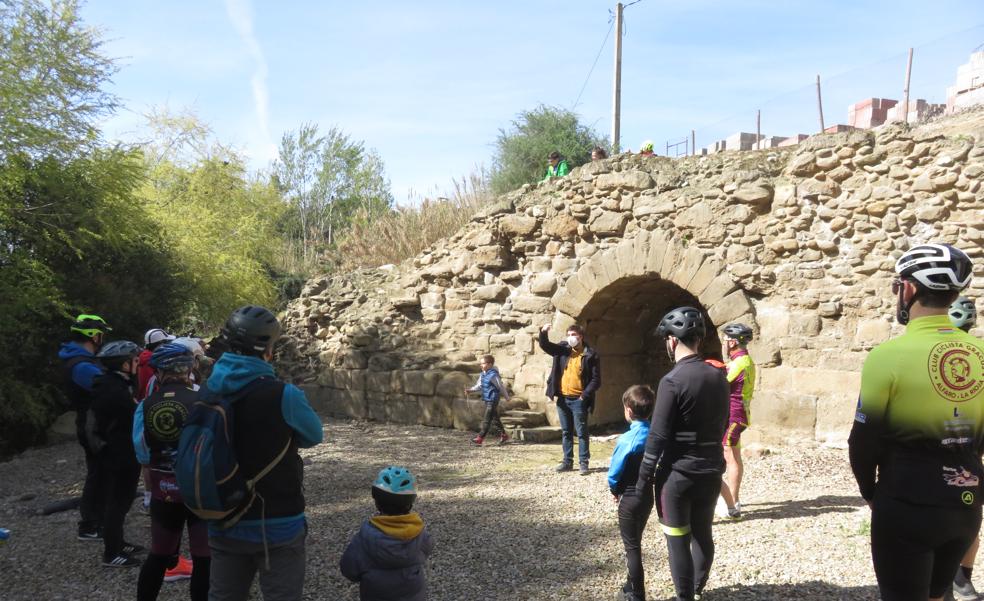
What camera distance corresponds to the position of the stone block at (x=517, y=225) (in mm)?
10234

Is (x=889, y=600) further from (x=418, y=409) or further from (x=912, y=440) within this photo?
(x=418, y=409)

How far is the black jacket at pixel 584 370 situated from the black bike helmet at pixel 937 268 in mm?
4942

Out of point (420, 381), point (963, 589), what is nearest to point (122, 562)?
point (963, 589)

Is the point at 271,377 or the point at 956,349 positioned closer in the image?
the point at 956,349

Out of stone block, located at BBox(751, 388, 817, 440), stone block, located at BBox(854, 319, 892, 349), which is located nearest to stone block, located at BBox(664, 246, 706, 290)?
stone block, located at BBox(751, 388, 817, 440)

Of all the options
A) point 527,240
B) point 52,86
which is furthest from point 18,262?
point 527,240

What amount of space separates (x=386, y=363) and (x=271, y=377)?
8.43 m

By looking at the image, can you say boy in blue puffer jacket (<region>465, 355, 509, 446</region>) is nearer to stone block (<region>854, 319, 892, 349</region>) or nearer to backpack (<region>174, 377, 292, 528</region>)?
stone block (<region>854, 319, 892, 349</region>)

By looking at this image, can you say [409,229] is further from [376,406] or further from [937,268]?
[937,268]

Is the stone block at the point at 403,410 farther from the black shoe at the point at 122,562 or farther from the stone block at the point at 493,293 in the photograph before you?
the black shoe at the point at 122,562

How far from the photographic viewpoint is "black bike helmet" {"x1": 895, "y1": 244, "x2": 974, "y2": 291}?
253 centimetres

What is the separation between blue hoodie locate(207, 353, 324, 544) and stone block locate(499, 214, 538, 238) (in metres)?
7.59

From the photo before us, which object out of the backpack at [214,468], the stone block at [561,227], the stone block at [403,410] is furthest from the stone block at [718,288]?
the backpack at [214,468]

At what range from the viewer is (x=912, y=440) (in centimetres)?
241
